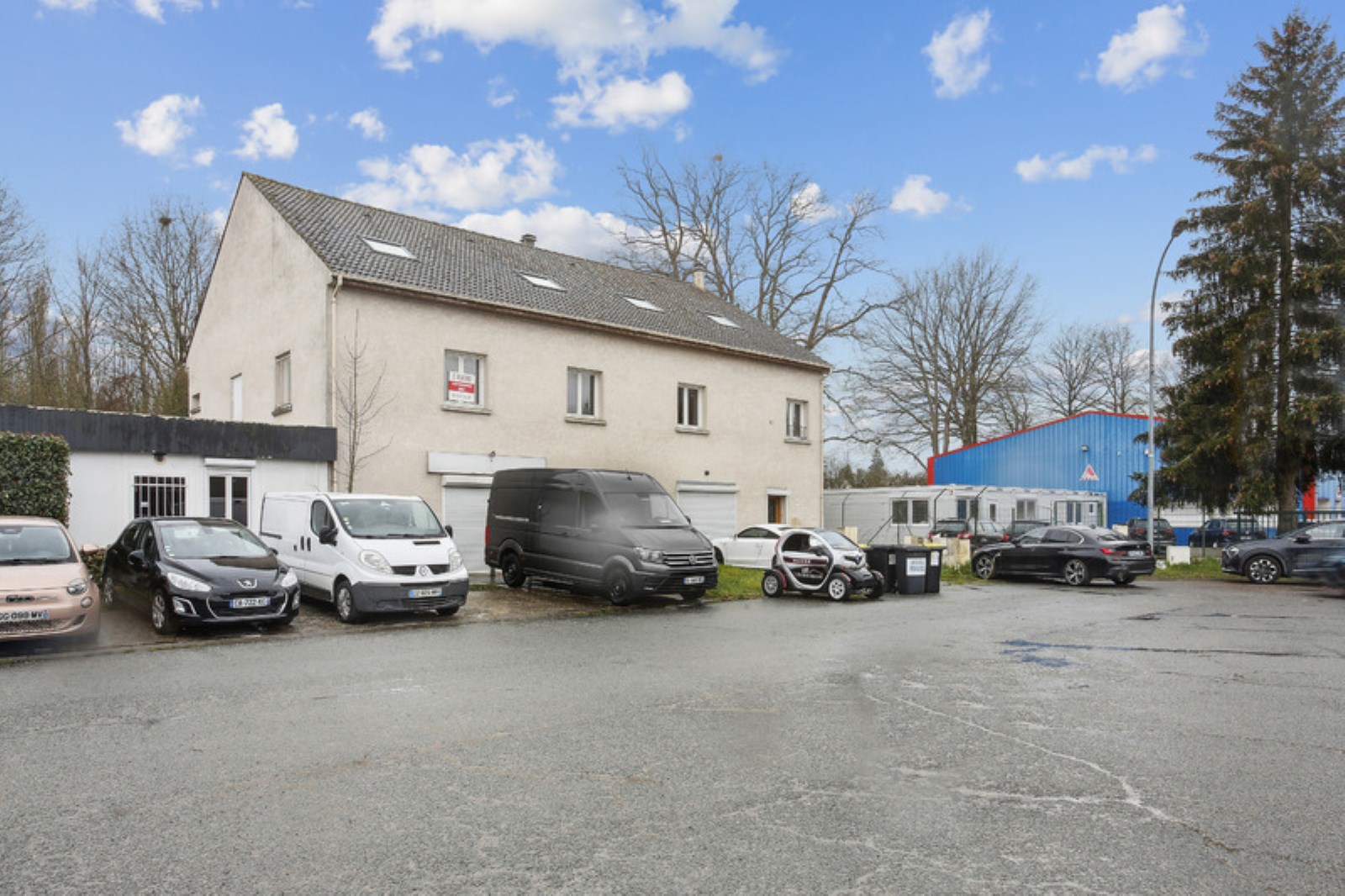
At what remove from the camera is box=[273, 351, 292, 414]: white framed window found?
21327 mm

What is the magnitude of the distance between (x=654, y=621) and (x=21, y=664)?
7722mm

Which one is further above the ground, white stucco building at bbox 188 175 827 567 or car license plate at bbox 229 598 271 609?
white stucco building at bbox 188 175 827 567

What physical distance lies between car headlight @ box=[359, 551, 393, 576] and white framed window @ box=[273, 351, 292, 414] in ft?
32.3

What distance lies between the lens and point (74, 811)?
186 inches

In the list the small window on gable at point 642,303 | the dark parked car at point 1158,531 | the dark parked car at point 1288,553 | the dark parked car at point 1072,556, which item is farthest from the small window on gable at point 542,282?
the dark parked car at point 1158,531

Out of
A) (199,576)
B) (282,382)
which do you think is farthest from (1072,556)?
(282,382)

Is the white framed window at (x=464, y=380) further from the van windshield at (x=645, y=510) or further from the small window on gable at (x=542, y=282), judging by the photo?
Result: the van windshield at (x=645, y=510)

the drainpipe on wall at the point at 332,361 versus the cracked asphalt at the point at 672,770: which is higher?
the drainpipe on wall at the point at 332,361

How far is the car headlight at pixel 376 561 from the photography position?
12781 mm

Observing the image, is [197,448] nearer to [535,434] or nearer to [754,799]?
[535,434]

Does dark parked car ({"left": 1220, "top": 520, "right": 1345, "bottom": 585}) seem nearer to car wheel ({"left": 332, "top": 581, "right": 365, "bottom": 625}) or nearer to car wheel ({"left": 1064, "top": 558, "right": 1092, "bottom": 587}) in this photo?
car wheel ({"left": 1064, "top": 558, "right": 1092, "bottom": 587})

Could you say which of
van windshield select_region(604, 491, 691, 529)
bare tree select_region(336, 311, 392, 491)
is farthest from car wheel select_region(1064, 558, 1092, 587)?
bare tree select_region(336, 311, 392, 491)

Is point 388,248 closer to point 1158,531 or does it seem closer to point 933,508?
point 933,508

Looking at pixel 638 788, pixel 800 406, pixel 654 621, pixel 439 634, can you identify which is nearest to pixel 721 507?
pixel 800 406
